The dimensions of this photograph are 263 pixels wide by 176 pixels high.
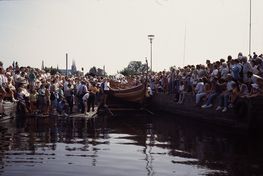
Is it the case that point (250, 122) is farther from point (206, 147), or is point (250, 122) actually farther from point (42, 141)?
point (42, 141)

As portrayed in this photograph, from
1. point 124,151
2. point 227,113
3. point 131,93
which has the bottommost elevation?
point 124,151

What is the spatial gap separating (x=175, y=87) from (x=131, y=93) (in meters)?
4.24

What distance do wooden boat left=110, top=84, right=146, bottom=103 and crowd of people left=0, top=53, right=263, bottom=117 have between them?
3.70ft

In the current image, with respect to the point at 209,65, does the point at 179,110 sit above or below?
below

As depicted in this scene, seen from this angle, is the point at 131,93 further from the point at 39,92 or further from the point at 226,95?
the point at 226,95

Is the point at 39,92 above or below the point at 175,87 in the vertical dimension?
below

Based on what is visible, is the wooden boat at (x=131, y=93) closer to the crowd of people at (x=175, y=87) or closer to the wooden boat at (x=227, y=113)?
the crowd of people at (x=175, y=87)

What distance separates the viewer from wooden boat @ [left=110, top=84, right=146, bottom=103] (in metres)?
31.0

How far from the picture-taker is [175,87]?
1102 inches

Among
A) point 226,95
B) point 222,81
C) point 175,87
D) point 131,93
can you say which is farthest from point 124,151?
point 131,93

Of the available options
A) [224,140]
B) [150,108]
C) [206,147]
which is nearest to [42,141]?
[206,147]

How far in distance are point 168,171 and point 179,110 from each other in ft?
57.9

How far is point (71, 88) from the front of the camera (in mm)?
27578

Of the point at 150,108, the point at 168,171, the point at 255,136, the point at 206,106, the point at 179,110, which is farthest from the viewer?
the point at 150,108
